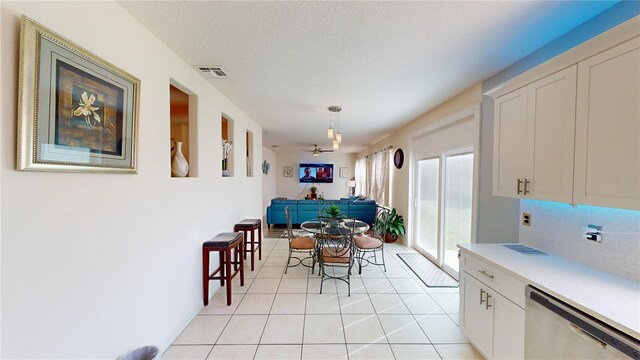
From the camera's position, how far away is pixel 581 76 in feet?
4.49

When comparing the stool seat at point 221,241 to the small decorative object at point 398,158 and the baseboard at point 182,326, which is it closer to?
the baseboard at point 182,326

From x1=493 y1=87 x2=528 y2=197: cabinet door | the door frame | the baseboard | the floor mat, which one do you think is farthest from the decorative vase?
the floor mat

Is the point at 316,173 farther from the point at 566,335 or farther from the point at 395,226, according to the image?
the point at 566,335

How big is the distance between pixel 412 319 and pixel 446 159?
2305mm

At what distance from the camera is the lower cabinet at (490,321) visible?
1.49 meters

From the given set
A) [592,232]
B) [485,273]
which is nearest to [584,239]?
[592,232]

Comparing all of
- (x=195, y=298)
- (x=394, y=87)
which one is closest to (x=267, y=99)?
(x=394, y=87)

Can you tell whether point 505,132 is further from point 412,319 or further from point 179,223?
point 179,223

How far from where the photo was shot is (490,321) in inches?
67.1

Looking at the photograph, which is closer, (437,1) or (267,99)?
(437,1)

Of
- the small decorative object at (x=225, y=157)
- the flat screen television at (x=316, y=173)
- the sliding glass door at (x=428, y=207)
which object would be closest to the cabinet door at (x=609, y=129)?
the sliding glass door at (x=428, y=207)

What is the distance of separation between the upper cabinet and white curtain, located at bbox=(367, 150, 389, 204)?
4149mm

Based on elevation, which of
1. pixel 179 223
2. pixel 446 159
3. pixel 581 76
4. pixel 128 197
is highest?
pixel 581 76

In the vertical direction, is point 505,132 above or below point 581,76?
below
